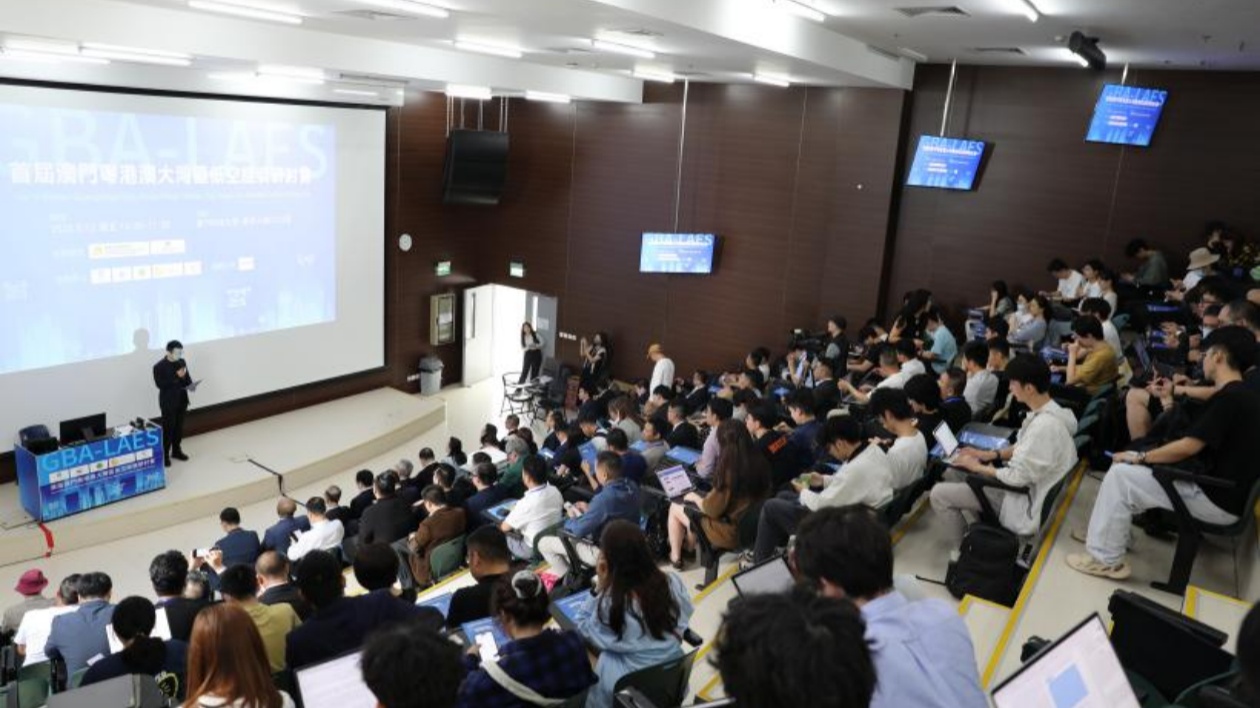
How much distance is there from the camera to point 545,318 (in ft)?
45.0

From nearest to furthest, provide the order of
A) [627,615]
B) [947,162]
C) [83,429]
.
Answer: [627,615] < [83,429] < [947,162]

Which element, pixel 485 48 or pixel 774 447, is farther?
pixel 485 48

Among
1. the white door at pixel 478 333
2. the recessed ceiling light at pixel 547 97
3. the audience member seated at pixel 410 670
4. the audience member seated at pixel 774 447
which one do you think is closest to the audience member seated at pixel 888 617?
the audience member seated at pixel 410 670

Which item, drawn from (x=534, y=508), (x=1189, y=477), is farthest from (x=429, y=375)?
(x=1189, y=477)

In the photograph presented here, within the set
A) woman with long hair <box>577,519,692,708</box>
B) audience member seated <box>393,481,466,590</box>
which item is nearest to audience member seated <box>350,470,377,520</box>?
audience member seated <box>393,481,466,590</box>

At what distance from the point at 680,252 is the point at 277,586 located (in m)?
8.04

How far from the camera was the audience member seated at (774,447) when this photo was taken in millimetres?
5930

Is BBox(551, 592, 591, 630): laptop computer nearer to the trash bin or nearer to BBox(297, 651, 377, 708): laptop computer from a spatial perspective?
BBox(297, 651, 377, 708): laptop computer

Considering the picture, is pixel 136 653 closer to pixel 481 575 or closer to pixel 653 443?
pixel 481 575

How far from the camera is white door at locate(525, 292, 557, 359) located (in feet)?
44.6

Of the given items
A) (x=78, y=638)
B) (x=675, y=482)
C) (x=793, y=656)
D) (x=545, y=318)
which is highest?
(x=793, y=656)

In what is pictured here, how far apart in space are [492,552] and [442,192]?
9.54 m

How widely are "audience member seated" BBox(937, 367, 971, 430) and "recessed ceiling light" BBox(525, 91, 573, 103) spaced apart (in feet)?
20.4

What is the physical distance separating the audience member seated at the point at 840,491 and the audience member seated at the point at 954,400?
4.67 ft
